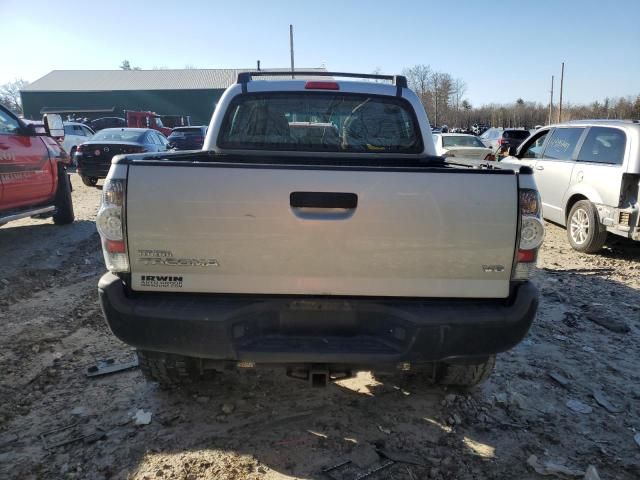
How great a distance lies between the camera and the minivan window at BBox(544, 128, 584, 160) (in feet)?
24.8

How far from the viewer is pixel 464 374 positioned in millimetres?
3086

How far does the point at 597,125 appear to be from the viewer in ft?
23.4

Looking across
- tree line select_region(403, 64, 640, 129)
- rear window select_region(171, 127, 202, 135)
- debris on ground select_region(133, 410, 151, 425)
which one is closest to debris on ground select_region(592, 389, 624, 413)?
debris on ground select_region(133, 410, 151, 425)

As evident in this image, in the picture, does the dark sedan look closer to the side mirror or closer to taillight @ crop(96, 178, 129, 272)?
the side mirror

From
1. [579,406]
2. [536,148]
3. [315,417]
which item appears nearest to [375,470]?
[315,417]

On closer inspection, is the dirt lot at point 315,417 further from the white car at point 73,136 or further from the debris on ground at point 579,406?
the white car at point 73,136

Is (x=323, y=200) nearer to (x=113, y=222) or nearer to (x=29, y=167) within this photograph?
(x=113, y=222)

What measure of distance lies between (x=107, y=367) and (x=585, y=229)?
21.3 ft

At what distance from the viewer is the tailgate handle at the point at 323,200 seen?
2.37 meters

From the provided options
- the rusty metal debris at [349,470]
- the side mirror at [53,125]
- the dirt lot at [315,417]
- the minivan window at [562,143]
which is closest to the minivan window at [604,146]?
the minivan window at [562,143]

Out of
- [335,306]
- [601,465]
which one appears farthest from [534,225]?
[601,465]

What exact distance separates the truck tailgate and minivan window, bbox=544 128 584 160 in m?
6.01

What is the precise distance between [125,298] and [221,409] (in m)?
1.05

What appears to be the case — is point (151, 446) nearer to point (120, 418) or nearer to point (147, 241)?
point (120, 418)
